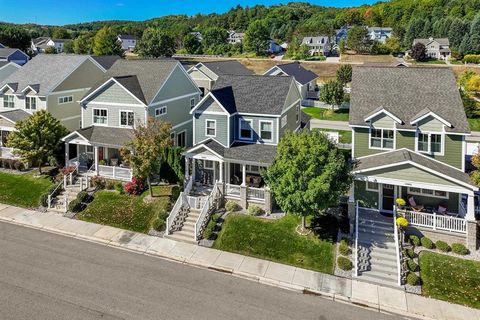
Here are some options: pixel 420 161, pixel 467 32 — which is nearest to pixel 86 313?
pixel 420 161

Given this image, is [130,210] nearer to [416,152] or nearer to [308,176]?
[308,176]

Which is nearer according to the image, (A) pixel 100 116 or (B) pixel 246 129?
(B) pixel 246 129

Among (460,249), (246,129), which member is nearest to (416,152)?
(460,249)

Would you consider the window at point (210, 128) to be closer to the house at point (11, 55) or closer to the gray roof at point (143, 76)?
the gray roof at point (143, 76)

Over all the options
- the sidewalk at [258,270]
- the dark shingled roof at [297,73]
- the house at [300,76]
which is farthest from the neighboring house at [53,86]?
the dark shingled roof at [297,73]

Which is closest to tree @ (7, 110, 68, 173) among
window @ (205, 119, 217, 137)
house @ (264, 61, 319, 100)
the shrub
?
window @ (205, 119, 217, 137)

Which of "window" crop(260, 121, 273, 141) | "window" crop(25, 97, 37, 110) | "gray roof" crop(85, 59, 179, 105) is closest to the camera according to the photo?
"window" crop(260, 121, 273, 141)

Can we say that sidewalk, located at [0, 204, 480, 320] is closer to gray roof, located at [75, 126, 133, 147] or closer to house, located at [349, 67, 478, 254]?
house, located at [349, 67, 478, 254]
